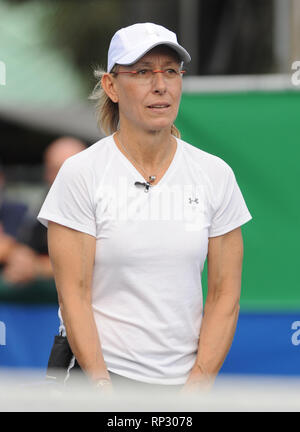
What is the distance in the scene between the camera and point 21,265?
3301 millimetres

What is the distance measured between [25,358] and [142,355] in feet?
3.24

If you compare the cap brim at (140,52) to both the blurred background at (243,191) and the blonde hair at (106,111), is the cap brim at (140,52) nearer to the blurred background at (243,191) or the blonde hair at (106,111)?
the blonde hair at (106,111)

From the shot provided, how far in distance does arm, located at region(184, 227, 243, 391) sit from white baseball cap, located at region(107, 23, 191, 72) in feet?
1.81

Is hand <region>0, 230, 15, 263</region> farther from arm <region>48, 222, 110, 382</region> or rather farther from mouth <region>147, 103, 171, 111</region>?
mouth <region>147, 103, 171, 111</region>

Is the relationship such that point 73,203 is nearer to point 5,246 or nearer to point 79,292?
point 79,292

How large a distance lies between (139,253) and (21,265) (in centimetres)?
126

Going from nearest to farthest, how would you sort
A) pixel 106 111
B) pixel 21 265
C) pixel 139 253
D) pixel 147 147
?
1. pixel 139 253
2. pixel 147 147
3. pixel 106 111
4. pixel 21 265

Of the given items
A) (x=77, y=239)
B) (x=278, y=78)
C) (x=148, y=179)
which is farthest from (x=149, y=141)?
(x=278, y=78)

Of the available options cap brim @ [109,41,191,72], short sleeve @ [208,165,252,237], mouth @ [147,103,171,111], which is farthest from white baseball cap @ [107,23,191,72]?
short sleeve @ [208,165,252,237]

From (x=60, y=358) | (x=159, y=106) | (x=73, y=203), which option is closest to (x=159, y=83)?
(x=159, y=106)

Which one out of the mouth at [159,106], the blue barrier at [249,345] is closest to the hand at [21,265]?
the blue barrier at [249,345]

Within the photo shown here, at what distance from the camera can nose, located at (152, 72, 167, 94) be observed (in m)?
2.19

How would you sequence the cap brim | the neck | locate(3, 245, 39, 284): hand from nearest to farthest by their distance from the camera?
the cap brim → the neck → locate(3, 245, 39, 284): hand
